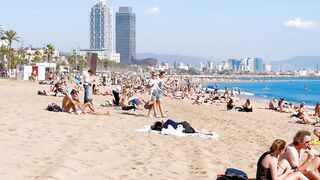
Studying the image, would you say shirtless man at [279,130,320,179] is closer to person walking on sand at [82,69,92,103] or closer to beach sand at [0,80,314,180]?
beach sand at [0,80,314,180]

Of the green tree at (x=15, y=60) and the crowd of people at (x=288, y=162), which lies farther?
the green tree at (x=15, y=60)

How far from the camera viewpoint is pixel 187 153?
9289 millimetres

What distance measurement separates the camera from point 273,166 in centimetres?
650

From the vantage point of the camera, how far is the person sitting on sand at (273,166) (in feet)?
21.4

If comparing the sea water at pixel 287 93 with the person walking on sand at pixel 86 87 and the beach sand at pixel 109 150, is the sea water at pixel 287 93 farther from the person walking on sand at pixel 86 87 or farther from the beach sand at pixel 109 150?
the beach sand at pixel 109 150

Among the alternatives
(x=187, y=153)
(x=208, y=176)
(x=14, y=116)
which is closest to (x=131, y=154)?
(x=187, y=153)

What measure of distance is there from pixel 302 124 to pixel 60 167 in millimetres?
12731

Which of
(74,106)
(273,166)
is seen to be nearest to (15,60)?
(74,106)

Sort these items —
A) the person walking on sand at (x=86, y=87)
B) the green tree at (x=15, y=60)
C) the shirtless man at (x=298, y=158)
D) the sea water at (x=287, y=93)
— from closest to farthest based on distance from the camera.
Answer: the shirtless man at (x=298, y=158)
the person walking on sand at (x=86, y=87)
the sea water at (x=287, y=93)
the green tree at (x=15, y=60)

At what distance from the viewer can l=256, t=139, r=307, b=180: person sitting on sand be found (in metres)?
6.52

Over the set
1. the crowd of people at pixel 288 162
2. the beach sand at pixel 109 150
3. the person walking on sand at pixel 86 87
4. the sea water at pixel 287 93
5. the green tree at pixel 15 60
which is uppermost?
the green tree at pixel 15 60

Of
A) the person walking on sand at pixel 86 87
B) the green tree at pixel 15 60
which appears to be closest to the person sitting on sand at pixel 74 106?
the person walking on sand at pixel 86 87

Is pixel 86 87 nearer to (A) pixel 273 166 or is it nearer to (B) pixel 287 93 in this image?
(A) pixel 273 166

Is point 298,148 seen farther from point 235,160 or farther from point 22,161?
point 22,161
